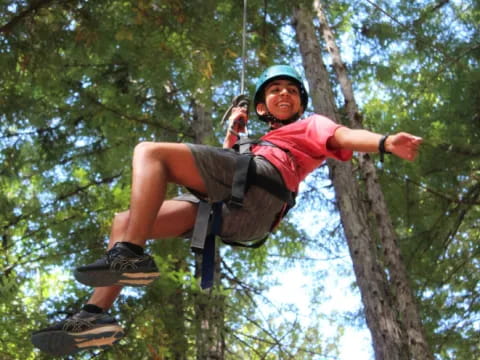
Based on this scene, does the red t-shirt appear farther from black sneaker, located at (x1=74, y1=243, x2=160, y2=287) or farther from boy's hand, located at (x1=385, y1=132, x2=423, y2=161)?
black sneaker, located at (x1=74, y1=243, x2=160, y2=287)

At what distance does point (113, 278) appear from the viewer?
274 centimetres

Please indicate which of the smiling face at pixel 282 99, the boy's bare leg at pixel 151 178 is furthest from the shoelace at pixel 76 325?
the smiling face at pixel 282 99

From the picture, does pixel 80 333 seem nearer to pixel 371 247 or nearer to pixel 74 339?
pixel 74 339

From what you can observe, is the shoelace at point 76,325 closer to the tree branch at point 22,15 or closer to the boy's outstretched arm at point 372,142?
the boy's outstretched arm at point 372,142

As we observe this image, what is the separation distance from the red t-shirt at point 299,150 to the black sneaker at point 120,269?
0.86 meters

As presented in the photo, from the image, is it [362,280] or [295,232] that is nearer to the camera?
[362,280]

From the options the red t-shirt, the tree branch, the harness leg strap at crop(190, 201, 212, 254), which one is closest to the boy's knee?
the harness leg strap at crop(190, 201, 212, 254)

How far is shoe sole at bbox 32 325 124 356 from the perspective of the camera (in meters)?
2.88

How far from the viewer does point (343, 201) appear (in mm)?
5648

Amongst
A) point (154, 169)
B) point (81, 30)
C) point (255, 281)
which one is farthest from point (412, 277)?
point (154, 169)

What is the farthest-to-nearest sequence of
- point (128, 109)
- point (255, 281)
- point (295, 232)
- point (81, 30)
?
1. point (255, 281)
2. point (295, 232)
3. point (128, 109)
4. point (81, 30)

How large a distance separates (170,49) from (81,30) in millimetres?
899

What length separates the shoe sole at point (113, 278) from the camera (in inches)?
107

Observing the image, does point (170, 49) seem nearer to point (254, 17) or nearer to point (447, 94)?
point (254, 17)
